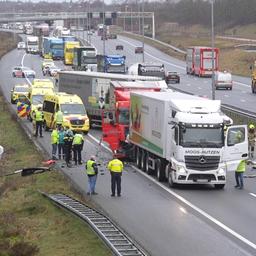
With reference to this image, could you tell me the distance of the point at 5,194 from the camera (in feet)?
98.3

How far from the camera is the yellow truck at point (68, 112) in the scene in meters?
44.9

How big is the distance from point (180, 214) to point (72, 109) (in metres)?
21.5

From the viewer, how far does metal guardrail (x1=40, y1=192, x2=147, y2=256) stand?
1847 centimetres

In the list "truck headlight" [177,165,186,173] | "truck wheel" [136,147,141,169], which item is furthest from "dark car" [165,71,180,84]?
"truck headlight" [177,165,186,173]

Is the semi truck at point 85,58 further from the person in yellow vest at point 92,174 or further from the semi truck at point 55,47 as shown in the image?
the person in yellow vest at point 92,174

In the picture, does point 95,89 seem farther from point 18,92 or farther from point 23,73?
point 23,73

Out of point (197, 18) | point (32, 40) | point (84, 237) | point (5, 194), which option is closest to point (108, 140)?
point (5, 194)

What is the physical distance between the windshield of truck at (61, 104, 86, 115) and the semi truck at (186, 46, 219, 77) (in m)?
44.9

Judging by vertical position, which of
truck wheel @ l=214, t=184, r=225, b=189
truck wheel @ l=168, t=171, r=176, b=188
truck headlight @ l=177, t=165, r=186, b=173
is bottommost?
truck wheel @ l=214, t=184, r=225, b=189

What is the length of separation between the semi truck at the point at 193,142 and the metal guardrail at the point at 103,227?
4160mm

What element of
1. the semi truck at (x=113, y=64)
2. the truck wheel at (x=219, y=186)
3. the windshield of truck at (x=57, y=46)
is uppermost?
the windshield of truck at (x=57, y=46)

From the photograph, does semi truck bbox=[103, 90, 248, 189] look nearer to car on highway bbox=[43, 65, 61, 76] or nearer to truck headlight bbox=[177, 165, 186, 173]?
truck headlight bbox=[177, 165, 186, 173]

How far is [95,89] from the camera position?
48.5 m

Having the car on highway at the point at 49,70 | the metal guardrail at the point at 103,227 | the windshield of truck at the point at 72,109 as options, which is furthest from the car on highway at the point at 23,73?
the metal guardrail at the point at 103,227
